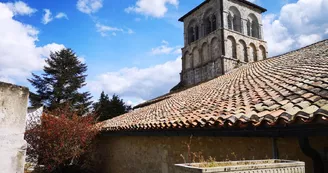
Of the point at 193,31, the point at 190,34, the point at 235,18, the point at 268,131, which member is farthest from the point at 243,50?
the point at 268,131

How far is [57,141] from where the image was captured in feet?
31.0

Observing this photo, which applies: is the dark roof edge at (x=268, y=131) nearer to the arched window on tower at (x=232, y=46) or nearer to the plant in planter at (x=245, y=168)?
the plant in planter at (x=245, y=168)

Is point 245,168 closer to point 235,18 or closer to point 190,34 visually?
point 235,18

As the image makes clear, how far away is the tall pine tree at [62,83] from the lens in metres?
26.7

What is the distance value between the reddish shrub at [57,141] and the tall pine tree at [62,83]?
16.1 m

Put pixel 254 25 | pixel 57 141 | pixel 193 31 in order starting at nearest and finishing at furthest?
pixel 57 141 → pixel 254 25 → pixel 193 31

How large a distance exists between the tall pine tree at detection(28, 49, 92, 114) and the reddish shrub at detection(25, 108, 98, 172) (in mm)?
16068

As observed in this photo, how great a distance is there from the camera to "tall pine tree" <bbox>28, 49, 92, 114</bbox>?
26656 millimetres

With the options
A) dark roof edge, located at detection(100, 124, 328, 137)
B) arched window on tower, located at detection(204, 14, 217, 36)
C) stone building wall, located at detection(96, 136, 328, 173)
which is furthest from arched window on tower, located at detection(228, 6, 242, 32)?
dark roof edge, located at detection(100, 124, 328, 137)

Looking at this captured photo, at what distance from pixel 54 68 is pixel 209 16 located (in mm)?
17877

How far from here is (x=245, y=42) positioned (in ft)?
71.4

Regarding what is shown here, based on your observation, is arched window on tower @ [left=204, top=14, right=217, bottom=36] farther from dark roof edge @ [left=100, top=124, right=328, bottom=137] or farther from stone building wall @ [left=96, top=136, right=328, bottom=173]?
dark roof edge @ [left=100, top=124, right=328, bottom=137]

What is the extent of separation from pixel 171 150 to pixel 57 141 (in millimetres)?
5296

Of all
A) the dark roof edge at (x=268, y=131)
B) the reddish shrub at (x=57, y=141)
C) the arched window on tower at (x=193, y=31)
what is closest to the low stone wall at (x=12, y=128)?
the dark roof edge at (x=268, y=131)
